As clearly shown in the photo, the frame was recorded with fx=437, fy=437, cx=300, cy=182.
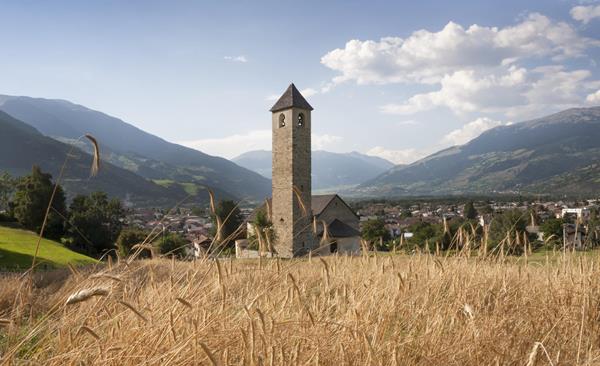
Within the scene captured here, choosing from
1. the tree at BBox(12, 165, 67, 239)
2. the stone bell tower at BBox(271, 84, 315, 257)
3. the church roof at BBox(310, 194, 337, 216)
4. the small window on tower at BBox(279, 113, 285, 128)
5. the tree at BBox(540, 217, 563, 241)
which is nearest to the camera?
the tree at BBox(540, 217, 563, 241)

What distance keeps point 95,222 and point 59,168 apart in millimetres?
152764

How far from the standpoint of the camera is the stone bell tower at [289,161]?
1551 inches

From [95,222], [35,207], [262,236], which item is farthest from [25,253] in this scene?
[262,236]

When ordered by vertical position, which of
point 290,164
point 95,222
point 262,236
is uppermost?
point 290,164

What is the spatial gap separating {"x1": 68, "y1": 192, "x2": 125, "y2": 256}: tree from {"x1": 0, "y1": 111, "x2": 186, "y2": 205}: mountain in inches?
3831

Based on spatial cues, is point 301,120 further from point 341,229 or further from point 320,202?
point 341,229

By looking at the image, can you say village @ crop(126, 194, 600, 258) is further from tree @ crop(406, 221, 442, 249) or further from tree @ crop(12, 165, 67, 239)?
tree @ crop(12, 165, 67, 239)

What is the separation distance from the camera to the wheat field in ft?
6.77

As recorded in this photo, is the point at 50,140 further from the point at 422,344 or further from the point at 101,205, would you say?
the point at 422,344

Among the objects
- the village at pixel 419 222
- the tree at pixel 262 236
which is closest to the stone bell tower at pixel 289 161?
the village at pixel 419 222

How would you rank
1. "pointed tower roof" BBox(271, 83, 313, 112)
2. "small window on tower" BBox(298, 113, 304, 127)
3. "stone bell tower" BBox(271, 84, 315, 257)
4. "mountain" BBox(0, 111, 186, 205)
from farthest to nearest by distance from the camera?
1. "mountain" BBox(0, 111, 186, 205)
2. "small window on tower" BBox(298, 113, 304, 127)
3. "pointed tower roof" BBox(271, 83, 313, 112)
4. "stone bell tower" BBox(271, 84, 315, 257)

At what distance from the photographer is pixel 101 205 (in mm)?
42156

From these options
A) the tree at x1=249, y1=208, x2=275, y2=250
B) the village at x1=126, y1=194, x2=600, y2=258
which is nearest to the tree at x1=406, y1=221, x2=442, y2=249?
the village at x1=126, y1=194, x2=600, y2=258

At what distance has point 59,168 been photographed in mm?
171750
